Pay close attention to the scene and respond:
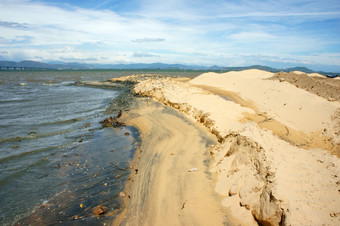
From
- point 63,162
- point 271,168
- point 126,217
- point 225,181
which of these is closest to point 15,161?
point 63,162

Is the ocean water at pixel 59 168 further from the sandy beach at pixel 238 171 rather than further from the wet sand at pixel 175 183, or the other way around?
the sandy beach at pixel 238 171

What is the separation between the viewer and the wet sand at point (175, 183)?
4363 mm

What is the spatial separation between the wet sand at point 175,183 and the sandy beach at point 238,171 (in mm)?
20

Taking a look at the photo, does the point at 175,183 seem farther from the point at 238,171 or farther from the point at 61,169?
the point at 61,169

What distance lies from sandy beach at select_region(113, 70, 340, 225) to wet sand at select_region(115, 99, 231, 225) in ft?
0.07

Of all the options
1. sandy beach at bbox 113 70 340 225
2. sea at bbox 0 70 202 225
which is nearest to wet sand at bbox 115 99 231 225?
sandy beach at bbox 113 70 340 225

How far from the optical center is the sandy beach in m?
3.66

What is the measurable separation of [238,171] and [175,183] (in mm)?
1609

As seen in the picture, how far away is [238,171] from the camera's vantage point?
5.09 meters

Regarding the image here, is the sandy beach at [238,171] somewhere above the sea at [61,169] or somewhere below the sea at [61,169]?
above

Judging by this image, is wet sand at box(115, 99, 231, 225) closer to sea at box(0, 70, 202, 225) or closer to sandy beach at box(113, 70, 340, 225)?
sandy beach at box(113, 70, 340, 225)

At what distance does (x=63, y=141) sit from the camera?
30.4ft

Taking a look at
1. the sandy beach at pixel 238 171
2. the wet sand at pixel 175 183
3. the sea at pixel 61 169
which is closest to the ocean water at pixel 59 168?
the sea at pixel 61 169

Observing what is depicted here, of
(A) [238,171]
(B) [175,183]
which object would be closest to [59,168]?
(B) [175,183]
